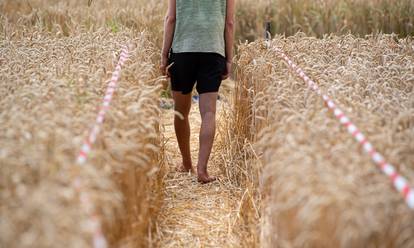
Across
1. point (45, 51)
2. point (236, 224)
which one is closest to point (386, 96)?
point (236, 224)

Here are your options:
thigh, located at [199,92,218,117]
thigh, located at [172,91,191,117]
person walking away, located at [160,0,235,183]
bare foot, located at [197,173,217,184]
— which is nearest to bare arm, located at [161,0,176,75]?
person walking away, located at [160,0,235,183]

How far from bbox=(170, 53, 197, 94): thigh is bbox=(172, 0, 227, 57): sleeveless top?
2.6 inches

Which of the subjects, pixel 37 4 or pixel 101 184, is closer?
pixel 101 184

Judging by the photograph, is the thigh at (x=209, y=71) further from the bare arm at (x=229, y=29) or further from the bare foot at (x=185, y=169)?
the bare foot at (x=185, y=169)

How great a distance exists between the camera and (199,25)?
4031 millimetres

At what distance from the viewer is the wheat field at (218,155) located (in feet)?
6.85

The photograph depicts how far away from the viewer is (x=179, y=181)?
4543mm

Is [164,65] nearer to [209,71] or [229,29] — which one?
[209,71]

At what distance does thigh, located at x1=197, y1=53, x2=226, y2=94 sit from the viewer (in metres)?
4.14

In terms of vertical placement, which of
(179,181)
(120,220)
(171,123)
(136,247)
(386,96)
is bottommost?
(171,123)

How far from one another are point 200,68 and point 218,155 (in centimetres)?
122

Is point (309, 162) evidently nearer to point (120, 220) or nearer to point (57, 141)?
point (120, 220)

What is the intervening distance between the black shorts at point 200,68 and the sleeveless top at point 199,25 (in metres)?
0.07

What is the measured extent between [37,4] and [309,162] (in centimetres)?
762
